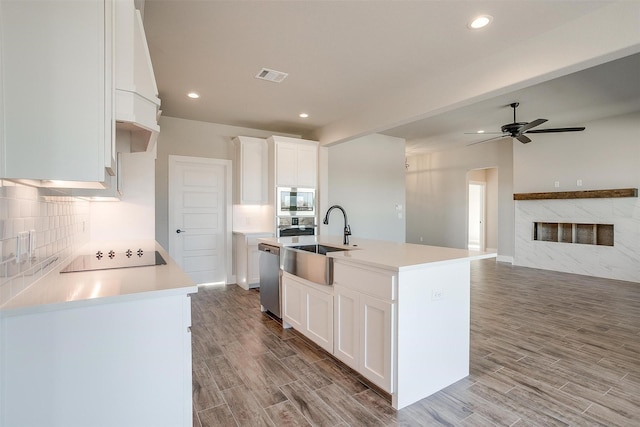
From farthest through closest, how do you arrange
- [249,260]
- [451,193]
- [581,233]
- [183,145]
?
[451,193], [581,233], [183,145], [249,260]

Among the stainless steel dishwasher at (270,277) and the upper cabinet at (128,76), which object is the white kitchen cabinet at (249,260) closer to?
the stainless steel dishwasher at (270,277)

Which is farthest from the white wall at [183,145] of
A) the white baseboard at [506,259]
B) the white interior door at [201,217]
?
the white baseboard at [506,259]

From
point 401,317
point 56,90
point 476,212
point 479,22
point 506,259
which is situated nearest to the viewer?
point 56,90

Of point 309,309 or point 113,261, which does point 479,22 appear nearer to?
point 309,309

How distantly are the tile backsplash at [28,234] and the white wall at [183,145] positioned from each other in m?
2.87

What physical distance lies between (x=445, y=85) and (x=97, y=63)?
3.18 meters

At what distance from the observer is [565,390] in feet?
7.05

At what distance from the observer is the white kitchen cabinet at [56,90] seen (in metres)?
0.99

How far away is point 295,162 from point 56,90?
4228 millimetres

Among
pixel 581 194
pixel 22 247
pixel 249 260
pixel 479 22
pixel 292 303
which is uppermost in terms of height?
pixel 479 22

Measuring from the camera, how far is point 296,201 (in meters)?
5.28

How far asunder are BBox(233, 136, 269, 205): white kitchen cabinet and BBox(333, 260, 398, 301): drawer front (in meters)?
3.13

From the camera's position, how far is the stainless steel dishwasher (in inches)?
132

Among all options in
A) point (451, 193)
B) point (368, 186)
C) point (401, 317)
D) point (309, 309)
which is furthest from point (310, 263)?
point (451, 193)
